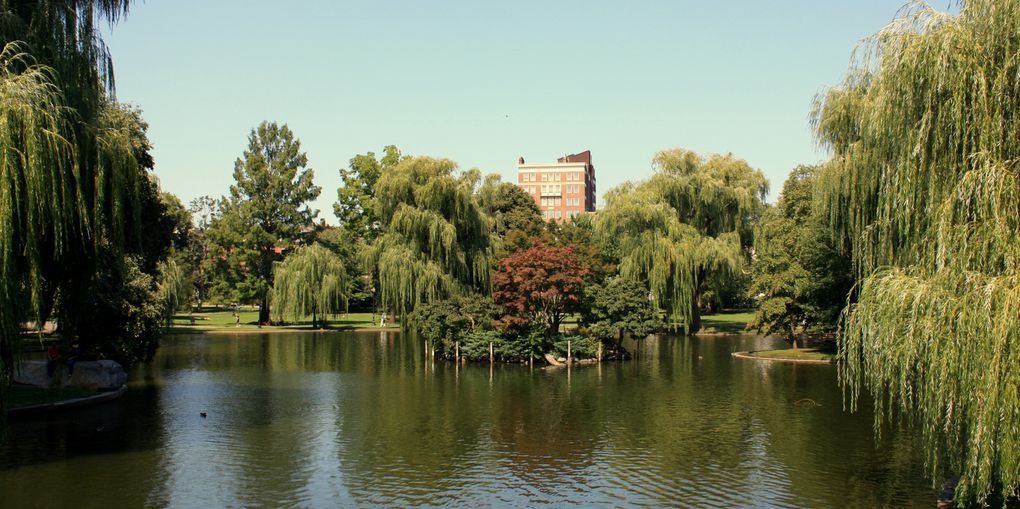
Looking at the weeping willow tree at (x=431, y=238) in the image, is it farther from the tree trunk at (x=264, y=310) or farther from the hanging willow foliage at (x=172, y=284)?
the tree trunk at (x=264, y=310)

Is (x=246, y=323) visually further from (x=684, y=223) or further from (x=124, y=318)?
(x=124, y=318)

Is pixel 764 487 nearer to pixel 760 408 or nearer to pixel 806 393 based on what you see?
pixel 760 408

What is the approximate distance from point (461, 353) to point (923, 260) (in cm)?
2929

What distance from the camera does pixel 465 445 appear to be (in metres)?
21.8

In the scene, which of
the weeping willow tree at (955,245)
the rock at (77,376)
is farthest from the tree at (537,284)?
the weeping willow tree at (955,245)

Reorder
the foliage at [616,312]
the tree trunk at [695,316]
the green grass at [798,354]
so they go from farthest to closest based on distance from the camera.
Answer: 1. the tree trunk at [695,316]
2. the green grass at [798,354]
3. the foliage at [616,312]

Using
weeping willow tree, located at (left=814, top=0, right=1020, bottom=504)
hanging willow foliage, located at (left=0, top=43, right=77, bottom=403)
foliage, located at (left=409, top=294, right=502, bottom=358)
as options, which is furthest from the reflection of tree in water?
hanging willow foliage, located at (left=0, top=43, right=77, bottom=403)

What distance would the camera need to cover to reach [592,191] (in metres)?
164

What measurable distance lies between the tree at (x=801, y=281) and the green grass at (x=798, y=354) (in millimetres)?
989

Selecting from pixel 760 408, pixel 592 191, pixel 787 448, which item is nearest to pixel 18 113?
pixel 787 448

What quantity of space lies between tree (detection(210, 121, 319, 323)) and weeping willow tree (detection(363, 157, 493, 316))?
22.4 metres

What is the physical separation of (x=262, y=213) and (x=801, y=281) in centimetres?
4804

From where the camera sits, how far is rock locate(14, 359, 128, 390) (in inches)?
1096

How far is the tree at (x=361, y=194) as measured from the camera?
72938 millimetres
